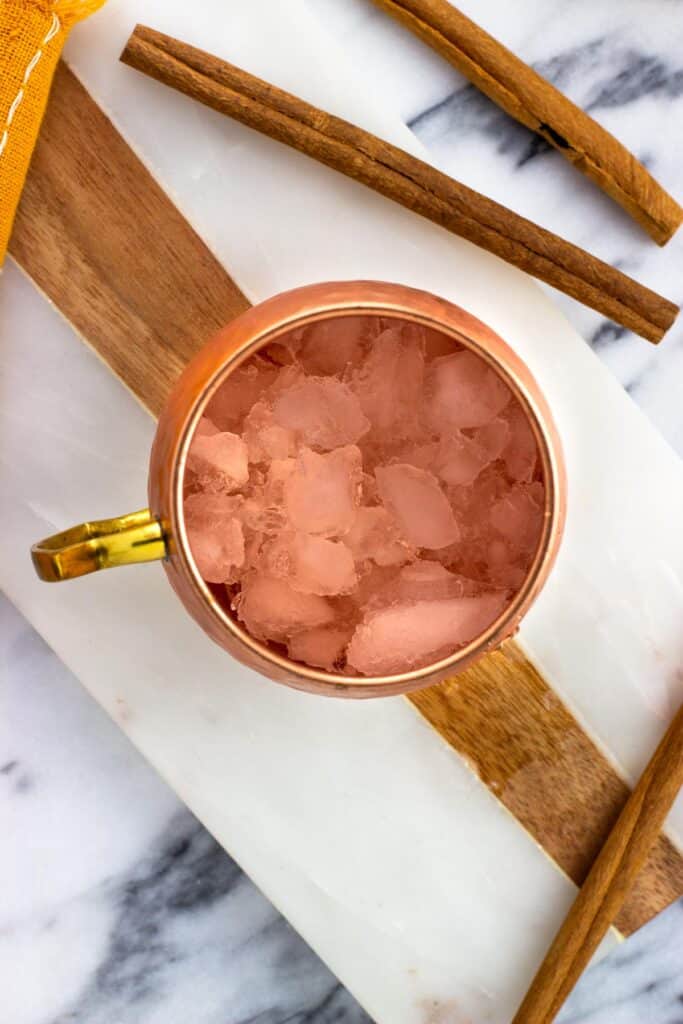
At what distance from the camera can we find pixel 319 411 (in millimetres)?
735

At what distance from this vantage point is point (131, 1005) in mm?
1071

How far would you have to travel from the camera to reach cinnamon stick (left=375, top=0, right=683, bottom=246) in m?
→ 0.88

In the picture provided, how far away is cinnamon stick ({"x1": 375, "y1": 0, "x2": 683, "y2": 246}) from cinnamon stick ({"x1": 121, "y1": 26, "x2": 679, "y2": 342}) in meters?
0.07

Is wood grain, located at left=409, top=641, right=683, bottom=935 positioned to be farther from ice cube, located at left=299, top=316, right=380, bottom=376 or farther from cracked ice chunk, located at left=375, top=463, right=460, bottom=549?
ice cube, located at left=299, top=316, right=380, bottom=376

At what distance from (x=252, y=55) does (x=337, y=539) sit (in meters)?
0.39

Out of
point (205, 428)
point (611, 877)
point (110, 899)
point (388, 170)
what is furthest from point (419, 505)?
point (110, 899)

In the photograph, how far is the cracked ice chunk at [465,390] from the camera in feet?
2.37

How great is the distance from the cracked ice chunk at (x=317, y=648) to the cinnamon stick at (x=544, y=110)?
1.47 feet

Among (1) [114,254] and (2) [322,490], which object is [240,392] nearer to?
(2) [322,490]

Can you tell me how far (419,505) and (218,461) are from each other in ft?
0.45

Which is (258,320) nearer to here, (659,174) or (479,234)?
(479,234)

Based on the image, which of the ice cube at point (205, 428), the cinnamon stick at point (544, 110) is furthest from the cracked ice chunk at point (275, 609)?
the cinnamon stick at point (544, 110)

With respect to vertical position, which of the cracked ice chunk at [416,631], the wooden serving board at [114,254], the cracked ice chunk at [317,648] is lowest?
the cracked ice chunk at [416,631]

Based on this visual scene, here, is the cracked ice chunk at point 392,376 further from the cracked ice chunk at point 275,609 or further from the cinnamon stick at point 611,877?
the cinnamon stick at point 611,877
